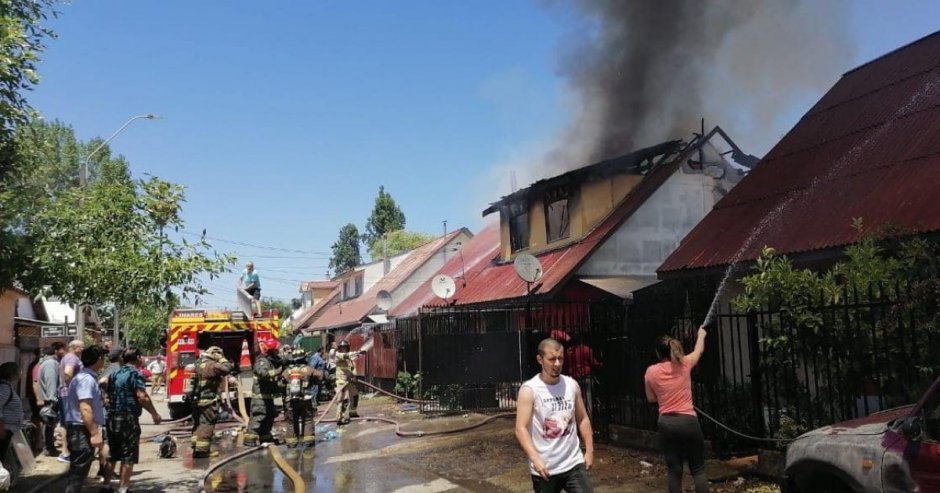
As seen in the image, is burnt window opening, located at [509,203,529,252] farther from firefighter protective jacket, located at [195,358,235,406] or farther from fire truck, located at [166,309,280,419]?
firefighter protective jacket, located at [195,358,235,406]

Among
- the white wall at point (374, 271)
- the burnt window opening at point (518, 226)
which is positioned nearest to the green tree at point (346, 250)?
the white wall at point (374, 271)

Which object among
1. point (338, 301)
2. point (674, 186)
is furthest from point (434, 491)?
point (338, 301)

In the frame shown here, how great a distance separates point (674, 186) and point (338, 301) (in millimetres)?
33188

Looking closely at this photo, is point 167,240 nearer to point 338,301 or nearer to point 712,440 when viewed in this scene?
point 712,440

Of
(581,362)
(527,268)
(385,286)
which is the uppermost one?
(385,286)

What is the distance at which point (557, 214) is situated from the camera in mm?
18922

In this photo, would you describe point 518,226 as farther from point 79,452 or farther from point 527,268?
point 79,452

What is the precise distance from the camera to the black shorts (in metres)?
7.54

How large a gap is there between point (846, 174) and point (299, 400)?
9.25 metres

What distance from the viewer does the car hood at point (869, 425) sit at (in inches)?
174

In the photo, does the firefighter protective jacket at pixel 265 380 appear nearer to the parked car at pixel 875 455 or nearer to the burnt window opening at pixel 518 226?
the parked car at pixel 875 455

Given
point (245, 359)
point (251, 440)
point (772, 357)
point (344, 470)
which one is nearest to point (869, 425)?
point (772, 357)

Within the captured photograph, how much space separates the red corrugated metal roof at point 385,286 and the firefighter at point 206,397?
21239 millimetres

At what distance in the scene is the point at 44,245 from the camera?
6.93 m
